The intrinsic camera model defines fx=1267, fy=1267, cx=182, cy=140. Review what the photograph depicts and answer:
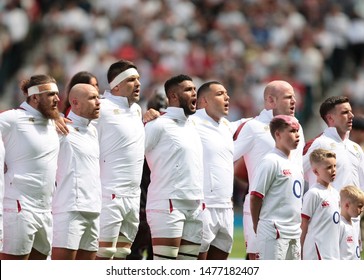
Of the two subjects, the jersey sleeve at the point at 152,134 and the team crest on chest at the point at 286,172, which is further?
the jersey sleeve at the point at 152,134

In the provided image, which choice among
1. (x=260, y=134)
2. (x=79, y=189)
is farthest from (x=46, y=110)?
(x=260, y=134)

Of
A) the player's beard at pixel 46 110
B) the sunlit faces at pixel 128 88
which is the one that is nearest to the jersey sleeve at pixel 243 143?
the sunlit faces at pixel 128 88

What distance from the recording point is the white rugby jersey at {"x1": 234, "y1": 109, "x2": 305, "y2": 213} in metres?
14.1

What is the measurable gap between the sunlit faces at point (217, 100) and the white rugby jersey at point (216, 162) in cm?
13

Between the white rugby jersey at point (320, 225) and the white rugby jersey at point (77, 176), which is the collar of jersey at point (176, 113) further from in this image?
the white rugby jersey at point (320, 225)

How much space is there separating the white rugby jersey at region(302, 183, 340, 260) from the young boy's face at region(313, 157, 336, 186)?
0.16m

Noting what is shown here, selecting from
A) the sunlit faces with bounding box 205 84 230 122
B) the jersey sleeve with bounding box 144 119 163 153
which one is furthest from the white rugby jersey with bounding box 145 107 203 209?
the sunlit faces with bounding box 205 84 230 122

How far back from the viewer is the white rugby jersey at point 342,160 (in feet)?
46.6

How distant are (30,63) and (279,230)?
15.3 m

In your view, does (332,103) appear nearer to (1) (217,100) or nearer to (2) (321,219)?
(1) (217,100)

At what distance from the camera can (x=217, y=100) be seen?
548 inches

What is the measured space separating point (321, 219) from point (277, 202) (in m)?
0.66

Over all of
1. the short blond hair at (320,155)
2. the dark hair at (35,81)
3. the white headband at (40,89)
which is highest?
the dark hair at (35,81)
